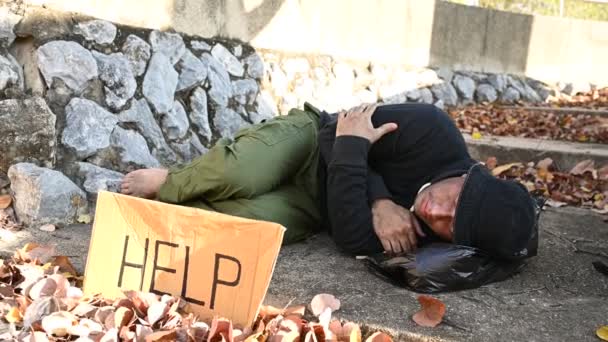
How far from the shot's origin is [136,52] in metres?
3.00

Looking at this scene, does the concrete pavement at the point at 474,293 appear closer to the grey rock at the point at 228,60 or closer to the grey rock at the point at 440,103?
the grey rock at the point at 228,60

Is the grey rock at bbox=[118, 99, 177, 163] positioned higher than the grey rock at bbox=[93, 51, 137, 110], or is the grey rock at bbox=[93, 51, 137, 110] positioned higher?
the grey rock at bbox=[93, 51, 137, 110]

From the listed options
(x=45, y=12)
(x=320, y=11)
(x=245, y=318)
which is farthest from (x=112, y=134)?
(x=320, y=11)

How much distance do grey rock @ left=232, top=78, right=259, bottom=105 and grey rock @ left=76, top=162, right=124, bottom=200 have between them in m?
1.19

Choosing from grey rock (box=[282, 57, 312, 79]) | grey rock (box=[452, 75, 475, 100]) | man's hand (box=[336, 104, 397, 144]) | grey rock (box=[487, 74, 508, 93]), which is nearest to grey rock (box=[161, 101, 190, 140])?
grey rock (box=[282, 57, 312, 79])

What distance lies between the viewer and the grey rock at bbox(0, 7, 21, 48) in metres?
2.47

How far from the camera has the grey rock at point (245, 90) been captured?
11.9 ft

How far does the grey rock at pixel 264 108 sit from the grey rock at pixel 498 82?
154 inches

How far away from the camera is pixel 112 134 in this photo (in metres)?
2.76

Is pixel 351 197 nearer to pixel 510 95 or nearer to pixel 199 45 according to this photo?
pixel 199 45

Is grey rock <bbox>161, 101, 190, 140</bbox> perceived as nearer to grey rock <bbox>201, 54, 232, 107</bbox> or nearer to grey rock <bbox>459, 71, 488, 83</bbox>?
grey rock <bbox>201, 54, 232, 107</bbox>

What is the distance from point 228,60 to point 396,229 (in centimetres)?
205

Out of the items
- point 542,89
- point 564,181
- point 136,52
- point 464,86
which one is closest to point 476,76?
point 464,86

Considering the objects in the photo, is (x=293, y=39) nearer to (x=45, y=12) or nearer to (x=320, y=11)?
(x=320, y=11)
